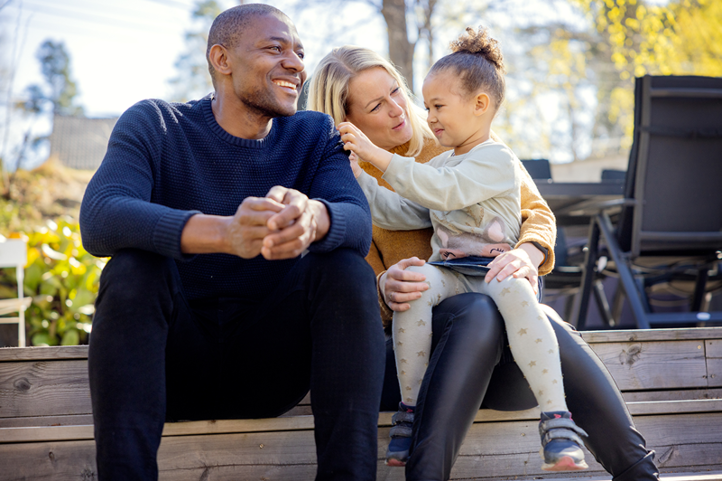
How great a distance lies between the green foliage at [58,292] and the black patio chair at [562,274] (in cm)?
233

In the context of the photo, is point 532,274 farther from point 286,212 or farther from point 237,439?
point 237,439

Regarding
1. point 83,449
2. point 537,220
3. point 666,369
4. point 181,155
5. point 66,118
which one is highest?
point 66,118

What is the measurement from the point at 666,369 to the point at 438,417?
2.76 ft

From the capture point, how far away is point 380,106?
1.79 meters

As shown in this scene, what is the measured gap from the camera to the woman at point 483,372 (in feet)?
3.70

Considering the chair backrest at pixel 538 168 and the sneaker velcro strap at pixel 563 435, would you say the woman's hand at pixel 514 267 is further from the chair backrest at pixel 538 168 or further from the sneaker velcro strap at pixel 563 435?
the chair backrest at pixel 538 168

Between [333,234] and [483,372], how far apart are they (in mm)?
444

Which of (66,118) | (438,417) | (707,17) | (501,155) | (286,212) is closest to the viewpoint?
(286,212)

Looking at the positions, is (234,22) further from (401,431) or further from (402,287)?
(401,431)

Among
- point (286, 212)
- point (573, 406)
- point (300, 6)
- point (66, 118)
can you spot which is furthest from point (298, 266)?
point (66, 118)

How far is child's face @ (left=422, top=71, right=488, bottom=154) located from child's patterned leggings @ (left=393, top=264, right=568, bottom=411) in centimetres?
41

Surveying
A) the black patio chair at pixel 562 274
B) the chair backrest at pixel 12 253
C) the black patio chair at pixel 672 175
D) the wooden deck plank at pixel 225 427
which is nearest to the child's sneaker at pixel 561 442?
the wooden deck plank at pixel 225 427

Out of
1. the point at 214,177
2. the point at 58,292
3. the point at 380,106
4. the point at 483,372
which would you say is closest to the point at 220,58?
the point at 214,177

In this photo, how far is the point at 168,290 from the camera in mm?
1037
